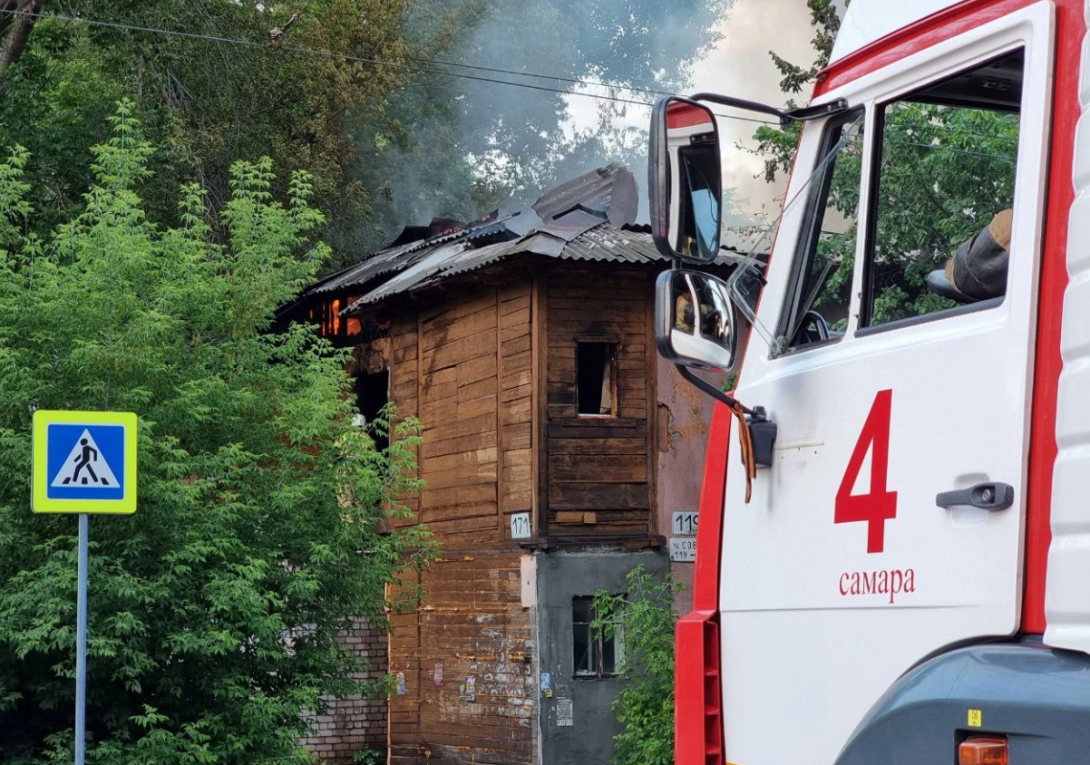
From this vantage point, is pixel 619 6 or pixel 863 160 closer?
pixel 863 160

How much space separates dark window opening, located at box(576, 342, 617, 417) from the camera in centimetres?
2069

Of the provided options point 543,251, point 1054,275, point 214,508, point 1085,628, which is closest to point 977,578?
point 1085,628

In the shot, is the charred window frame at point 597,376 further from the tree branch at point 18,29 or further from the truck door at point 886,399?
the truck door at point 886,399

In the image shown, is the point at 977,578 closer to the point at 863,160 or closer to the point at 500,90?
the point at 863,160

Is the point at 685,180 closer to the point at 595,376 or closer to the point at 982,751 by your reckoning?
the point at 982,751

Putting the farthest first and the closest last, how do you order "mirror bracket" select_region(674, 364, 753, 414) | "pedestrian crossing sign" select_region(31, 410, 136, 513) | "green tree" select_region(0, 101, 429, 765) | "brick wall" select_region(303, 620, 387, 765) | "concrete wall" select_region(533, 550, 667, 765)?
"brick wall" select_region(303, 620, 387, 765)
"concrete wall" select_region(533, 550, 667, 765)
"green tree" select_region(0, 101, 429, 765)
"pedestrian crossing sign" select_region(31, 410, 136, 513)
"mirror bracket" select_region(674, 364, 753, 414)

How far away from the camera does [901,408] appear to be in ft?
10.8

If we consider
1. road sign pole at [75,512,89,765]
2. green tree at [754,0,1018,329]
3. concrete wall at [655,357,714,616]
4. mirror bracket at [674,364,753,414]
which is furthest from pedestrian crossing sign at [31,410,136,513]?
concrete wall at [655,357,714,616]

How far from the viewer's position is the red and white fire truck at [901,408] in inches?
114

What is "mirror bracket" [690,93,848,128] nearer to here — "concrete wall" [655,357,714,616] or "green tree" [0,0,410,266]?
"concrete wall" [655,357,714,616]

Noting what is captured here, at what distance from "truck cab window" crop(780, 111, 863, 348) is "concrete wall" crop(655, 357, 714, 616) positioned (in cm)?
1657

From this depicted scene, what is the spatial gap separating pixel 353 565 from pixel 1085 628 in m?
11.8

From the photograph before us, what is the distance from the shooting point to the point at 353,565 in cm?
1411

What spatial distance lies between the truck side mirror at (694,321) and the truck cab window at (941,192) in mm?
356
